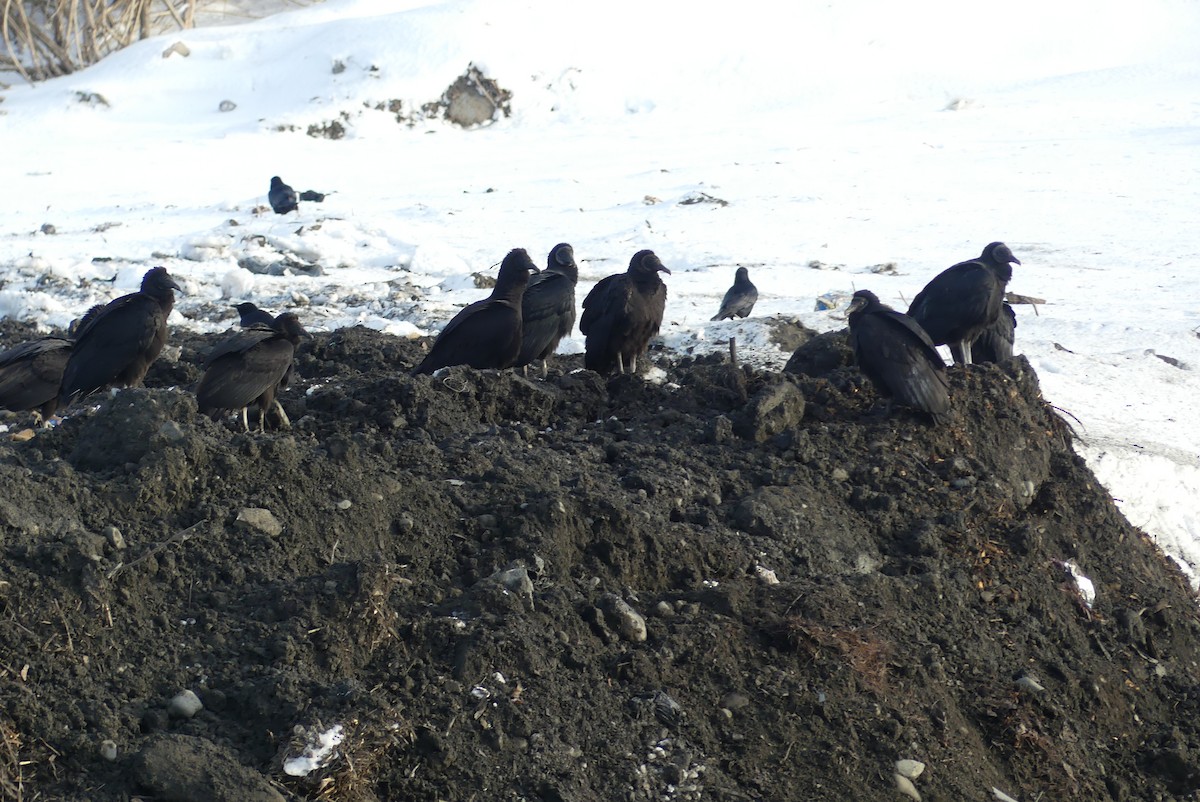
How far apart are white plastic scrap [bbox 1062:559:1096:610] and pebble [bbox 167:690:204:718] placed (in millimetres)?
3604

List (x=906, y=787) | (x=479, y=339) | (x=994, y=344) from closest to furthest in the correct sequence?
(x=906, y=787) < (x=479, y=339) < (x=994, y=344)

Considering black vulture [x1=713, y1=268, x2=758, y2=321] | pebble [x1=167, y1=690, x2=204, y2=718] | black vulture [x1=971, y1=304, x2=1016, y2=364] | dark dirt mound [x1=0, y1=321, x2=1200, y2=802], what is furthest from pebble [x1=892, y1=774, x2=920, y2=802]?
black vulture [x1=713, y1=268, x2=758, y2=321]

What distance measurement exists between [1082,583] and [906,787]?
6.41 ft

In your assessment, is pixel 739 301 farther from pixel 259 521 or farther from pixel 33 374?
pixel 259 521

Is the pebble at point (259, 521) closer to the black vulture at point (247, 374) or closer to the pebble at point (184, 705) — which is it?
the pebble at point (184, 705)

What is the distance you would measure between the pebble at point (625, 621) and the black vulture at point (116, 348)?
3657 mm

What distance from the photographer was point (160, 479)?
14.2ft

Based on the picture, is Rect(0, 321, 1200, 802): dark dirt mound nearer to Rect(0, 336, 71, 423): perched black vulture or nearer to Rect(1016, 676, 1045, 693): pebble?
Rect(1016, 676, 1045, 693): pebble

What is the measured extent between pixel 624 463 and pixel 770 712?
5.31ft

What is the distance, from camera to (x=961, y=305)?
24.6ft

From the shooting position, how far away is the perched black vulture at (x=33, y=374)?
21.6 feet

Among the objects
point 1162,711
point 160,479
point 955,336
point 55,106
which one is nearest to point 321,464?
point 160,479

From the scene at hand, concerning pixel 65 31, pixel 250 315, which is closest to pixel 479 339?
pixel 250 315

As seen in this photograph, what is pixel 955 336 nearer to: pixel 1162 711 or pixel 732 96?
pixel 1162 711
